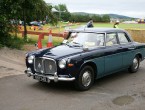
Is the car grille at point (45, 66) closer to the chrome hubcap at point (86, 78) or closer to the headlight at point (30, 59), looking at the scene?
the headlight at point (30, 59)

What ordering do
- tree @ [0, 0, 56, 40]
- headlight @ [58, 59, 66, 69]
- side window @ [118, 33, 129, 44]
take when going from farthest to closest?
tree @ [0, 0, 56, 40] < side window @ [118, 33, 129, 44] < headlight @ [58, 59, 66, 69]

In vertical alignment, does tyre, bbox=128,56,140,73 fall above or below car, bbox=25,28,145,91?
below

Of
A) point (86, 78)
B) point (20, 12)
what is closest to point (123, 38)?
point (86, 78)

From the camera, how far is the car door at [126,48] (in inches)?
363

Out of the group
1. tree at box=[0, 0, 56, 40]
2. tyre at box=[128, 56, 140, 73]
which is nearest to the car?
tyre at box=[128, 56, 140, 73]

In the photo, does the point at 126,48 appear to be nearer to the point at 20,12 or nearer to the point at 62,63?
the point at 62,63

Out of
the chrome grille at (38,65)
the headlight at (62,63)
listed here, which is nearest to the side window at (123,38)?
the headlight at (62,63)

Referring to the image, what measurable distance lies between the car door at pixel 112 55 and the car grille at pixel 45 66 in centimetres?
168

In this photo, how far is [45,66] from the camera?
761 cm

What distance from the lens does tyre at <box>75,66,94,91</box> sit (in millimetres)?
7489

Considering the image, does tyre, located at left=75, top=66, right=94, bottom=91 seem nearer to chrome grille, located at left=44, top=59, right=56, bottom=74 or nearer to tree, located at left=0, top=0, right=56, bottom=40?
chrome grille, located at left=44, top=59, right=56, bottom=74

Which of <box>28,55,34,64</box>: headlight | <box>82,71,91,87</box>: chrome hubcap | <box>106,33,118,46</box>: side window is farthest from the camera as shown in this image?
<box>106,33,118,46</box>: side window

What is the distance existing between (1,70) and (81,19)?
2822 inches

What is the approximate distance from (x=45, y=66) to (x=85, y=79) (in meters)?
1.09
